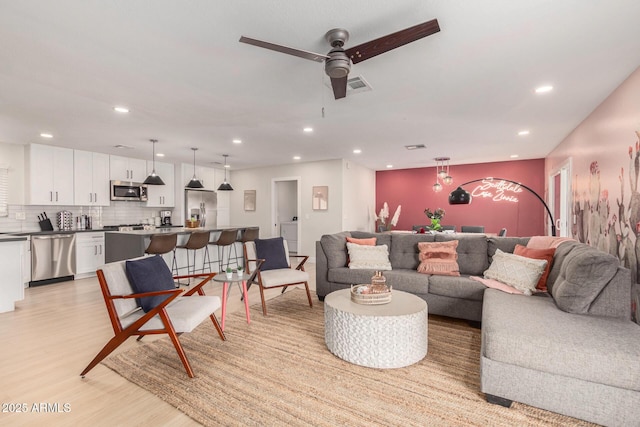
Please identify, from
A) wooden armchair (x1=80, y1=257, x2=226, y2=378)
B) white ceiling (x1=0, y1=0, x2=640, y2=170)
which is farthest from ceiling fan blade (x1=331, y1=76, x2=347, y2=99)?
wooden armchair (x1=80, y1=257, x2=226, y2=378)

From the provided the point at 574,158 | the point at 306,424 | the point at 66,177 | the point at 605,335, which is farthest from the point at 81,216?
the point at 574,158

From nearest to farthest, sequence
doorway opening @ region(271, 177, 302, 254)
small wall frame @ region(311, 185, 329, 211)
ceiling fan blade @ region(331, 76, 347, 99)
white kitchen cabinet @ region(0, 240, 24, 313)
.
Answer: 1. ceiling fan blade @ region(331, 76, 347, 99)
2. white kitchen cabinet @ region(0, 240, 24, 313)
3. small wall frame @ region(311, 185, 329, 211)
4. doorway opening @ region(271, 177, 302, 254)

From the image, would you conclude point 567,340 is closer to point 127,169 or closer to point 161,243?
point 161,243

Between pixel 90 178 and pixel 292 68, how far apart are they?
213 inches

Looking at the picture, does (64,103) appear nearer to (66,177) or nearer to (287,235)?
(66,177)

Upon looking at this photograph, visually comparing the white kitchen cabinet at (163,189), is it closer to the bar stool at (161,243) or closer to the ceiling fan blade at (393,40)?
the bar stool at (161,243)

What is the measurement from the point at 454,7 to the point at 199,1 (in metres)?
1.48

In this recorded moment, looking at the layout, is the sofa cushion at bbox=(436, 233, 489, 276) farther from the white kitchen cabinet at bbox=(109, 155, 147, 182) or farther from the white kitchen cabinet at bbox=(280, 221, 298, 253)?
the white kitchen cabinet at bbox=(109, 155, 147, 182)

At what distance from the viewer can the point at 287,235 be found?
27.4 feet

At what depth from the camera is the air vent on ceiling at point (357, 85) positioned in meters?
2.77

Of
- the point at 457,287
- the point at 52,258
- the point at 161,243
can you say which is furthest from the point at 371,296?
the point at 52,258

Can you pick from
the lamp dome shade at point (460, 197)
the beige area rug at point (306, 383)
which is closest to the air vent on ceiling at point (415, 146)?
the lamp dome shade at point (460, 197)

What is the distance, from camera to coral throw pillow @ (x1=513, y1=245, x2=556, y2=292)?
9.58ft

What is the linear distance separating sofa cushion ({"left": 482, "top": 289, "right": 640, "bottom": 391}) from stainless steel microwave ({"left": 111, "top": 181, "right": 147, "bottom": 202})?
683cm
